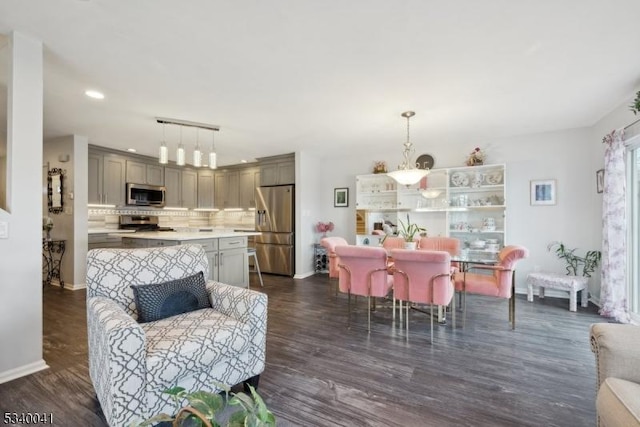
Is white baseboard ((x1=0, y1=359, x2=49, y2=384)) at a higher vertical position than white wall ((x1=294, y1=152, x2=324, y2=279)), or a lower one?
lower

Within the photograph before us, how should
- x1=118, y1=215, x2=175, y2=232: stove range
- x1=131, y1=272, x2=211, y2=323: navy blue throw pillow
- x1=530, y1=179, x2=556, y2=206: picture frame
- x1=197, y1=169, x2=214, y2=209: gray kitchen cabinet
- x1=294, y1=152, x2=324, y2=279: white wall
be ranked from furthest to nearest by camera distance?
x1=197, y1=169, x2=214, y2=209: gray kitchen cabinet → x1=118, y1=215, x2=175, y2=232: stove range → x1=294, y1=152, x2=324, y2=279: white wall → x1=530, y1=179, x2=556, y2=206: picture frame → x1=131, y1=272, x2=211, y2=323: navy blue throw pillow

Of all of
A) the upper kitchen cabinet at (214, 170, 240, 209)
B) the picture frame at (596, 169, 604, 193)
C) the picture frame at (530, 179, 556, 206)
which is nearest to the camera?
the picture frame at (596, 169, 604, 193)

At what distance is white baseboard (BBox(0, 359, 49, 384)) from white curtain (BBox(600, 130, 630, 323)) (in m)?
5.51

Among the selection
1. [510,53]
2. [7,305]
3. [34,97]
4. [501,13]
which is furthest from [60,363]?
[510,53]

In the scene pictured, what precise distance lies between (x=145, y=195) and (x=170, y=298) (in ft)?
16.3

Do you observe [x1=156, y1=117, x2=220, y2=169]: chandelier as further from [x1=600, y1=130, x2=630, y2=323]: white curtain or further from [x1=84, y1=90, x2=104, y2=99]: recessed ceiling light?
[x1=600, y1=130, x2=630, y2=323]: white curtain

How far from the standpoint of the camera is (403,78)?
270 centimetres

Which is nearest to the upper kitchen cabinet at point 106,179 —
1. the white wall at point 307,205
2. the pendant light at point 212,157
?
the pendant light at point 212,157

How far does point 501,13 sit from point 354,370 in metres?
2.67

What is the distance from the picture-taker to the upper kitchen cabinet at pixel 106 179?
17.4 feet

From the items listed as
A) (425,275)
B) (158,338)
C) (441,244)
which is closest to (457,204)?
(441,244)

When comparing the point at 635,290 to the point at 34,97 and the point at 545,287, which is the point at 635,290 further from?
the point at 34,97

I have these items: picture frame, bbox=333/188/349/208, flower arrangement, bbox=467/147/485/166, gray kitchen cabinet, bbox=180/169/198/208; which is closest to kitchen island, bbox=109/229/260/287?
picture frame, bbox=333/188/349/208

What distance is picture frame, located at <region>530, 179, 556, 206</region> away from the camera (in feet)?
Result: 14.5
